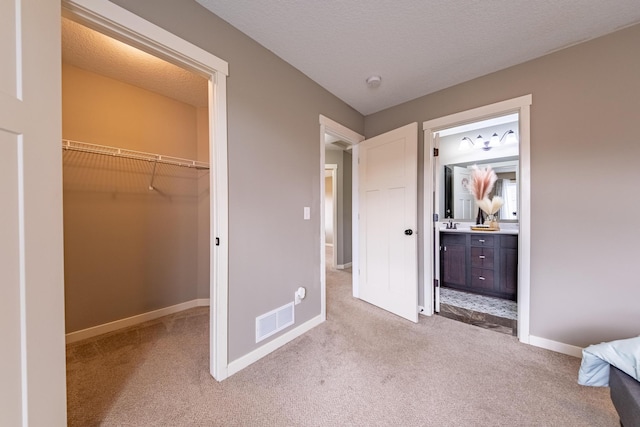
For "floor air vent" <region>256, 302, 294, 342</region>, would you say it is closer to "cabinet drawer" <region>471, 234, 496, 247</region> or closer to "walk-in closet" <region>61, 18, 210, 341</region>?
"walk-in closet" <region>61, 18, 210, 341</region>

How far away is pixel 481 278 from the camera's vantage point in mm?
3232

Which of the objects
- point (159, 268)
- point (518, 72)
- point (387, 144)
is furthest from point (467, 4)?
point (159, 268)

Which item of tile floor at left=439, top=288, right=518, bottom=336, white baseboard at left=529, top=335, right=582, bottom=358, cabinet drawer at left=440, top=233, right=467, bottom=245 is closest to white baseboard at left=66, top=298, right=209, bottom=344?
tile floor at left=439, top=288, right=518, bottom=336

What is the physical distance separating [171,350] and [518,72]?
378 cm

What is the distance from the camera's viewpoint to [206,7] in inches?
59.1

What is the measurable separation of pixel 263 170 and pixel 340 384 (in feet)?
5.29

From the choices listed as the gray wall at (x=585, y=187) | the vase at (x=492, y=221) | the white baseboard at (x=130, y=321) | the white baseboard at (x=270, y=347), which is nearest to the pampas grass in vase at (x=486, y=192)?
the vase at (x=492, y=221)

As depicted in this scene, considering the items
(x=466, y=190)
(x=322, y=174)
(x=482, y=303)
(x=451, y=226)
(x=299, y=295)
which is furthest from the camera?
(x=466, y=190)

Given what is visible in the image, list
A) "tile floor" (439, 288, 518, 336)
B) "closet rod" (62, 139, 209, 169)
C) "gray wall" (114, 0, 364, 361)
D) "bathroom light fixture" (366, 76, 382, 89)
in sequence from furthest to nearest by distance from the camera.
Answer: "tile floor" (439, 288, 518, 336) → "bathroom light fixture" (366, 76, 382, 89) → "closet rod" (62, 139, 209, 169) → "gray wall" (114, 0, 364, 361)

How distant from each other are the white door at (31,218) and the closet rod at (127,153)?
4.01ft

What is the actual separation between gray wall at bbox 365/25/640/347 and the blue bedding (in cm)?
110

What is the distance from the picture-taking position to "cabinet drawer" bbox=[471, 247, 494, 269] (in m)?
3.17

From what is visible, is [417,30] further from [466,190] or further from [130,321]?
[130,321]

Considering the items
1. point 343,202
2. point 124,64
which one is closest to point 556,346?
point 343,202
